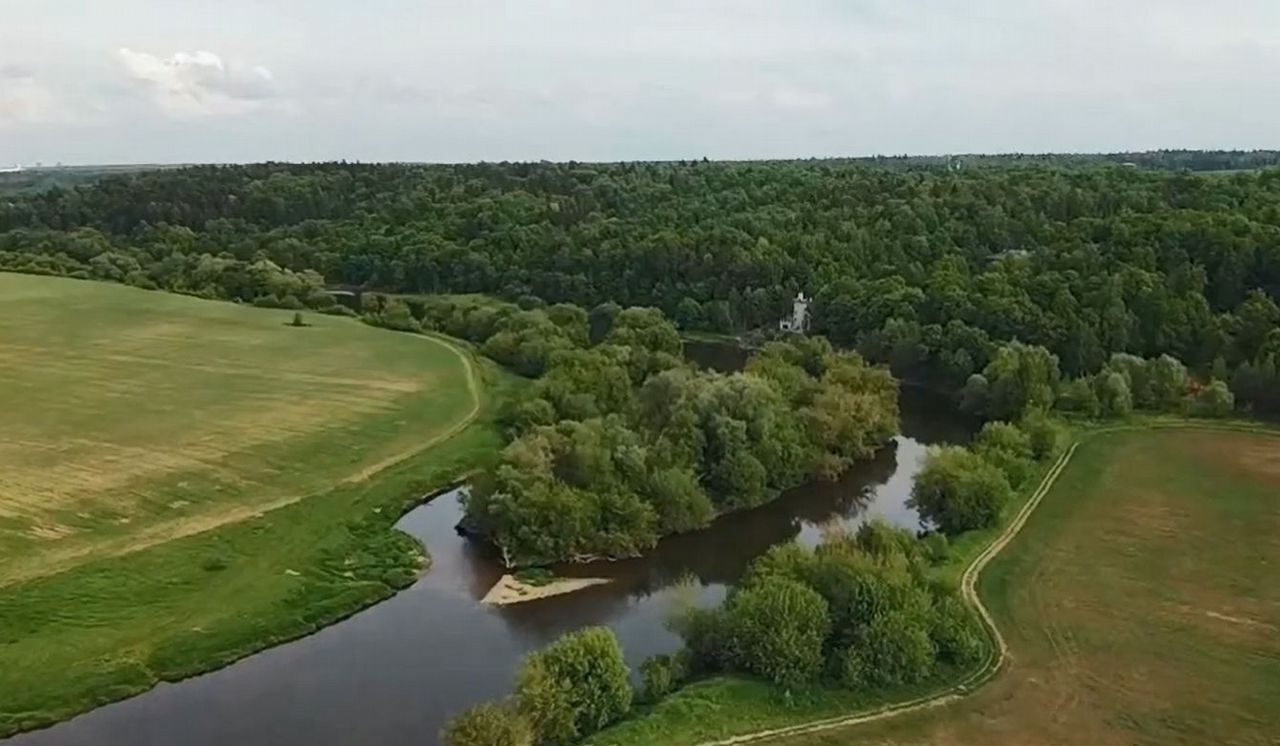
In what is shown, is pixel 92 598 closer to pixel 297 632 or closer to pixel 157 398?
pixel 297 632

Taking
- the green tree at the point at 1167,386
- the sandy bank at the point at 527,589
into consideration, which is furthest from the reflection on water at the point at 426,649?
the green tree at the point at 1167,386

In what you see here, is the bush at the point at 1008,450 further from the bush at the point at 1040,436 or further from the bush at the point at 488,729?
the bush at the point at 488,729

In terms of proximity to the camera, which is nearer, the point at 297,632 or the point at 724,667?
the point at 724,667

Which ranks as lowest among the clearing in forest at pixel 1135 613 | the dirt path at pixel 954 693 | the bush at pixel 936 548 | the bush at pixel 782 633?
the clearing in forest at pixel 1135 613

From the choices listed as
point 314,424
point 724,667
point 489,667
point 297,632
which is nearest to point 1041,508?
point 724,667

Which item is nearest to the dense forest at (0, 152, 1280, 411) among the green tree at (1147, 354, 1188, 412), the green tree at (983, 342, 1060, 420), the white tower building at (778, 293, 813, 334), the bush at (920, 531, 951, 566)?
the white tower building at (778, 293, 813, 334)

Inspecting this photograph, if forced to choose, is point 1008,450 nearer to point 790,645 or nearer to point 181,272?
point 790,645
